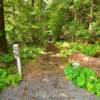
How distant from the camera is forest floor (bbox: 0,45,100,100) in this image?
5965 millimetres

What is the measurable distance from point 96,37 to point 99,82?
1030 centimetres

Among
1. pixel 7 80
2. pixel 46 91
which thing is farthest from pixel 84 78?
pixel 7 80

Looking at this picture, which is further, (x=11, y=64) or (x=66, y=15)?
(x=66, y=15)

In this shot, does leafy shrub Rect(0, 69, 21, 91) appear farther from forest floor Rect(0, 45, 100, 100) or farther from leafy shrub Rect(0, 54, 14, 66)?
leafy shrub Rect(0, 54, 14, 66)

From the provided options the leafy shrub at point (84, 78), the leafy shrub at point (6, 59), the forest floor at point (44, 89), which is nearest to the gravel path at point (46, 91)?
the forest floor at point (44, 89)

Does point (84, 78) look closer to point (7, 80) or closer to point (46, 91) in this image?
point (46, 91)

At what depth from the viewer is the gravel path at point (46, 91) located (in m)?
5.95

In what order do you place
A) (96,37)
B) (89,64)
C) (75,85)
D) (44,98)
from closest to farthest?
(44,98)
(75,85)
(89,64)
(96,37)

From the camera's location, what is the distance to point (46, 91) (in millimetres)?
6344

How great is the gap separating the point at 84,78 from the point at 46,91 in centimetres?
128

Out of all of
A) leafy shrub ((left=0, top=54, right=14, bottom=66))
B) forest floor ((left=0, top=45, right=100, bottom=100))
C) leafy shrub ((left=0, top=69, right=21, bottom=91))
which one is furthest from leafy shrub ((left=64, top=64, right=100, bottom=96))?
leafy shrub ((left=0, top=54, right=14, bottom=66))

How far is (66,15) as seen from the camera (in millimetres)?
25109

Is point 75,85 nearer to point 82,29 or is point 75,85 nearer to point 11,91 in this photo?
point 11,91

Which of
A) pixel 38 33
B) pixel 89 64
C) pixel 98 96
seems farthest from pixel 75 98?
pixel 38 33
